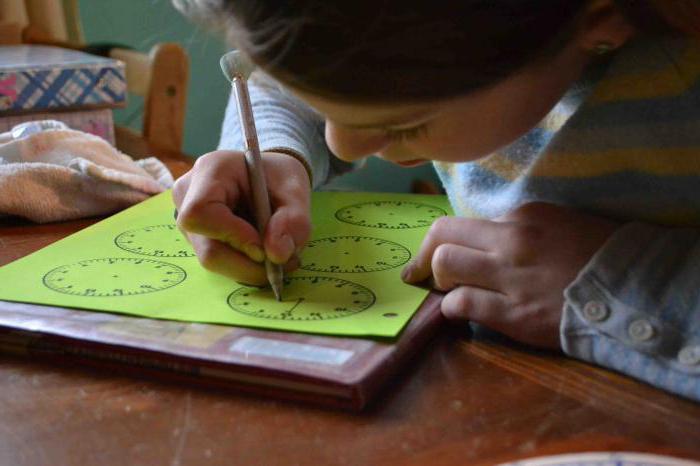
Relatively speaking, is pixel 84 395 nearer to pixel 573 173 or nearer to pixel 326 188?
pixel 573 173

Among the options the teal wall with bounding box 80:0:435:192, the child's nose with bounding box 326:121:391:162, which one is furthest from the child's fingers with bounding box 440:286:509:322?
the teal wall with bounding box 80:0:435:192

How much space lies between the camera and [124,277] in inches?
21.9

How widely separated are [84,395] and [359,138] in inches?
8.2

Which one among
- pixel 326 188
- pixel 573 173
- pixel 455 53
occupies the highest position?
pixel 455 53

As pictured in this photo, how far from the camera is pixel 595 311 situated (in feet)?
1.44

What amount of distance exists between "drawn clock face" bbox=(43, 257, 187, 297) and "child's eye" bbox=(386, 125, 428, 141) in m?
0.19

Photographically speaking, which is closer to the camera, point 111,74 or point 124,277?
point 124,277

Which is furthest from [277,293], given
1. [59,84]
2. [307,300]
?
[59,84]

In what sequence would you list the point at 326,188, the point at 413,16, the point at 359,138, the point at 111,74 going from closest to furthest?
1. the point at 413,16
2. the point at 359,138
3. the point at 326,188
4. the point at 111,74

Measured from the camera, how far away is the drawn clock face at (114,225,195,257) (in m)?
0.61

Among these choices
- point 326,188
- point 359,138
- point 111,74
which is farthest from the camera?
point 111,74

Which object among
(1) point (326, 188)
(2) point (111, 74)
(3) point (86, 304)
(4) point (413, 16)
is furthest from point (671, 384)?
(2) point (111, 74)

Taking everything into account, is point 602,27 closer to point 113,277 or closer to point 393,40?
point 393,40

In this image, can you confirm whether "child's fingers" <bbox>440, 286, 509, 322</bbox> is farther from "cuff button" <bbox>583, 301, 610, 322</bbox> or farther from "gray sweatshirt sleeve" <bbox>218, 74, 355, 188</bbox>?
"gray sweatshirt sleeve" <bbox>218, 74, 355, 188</bbox>
